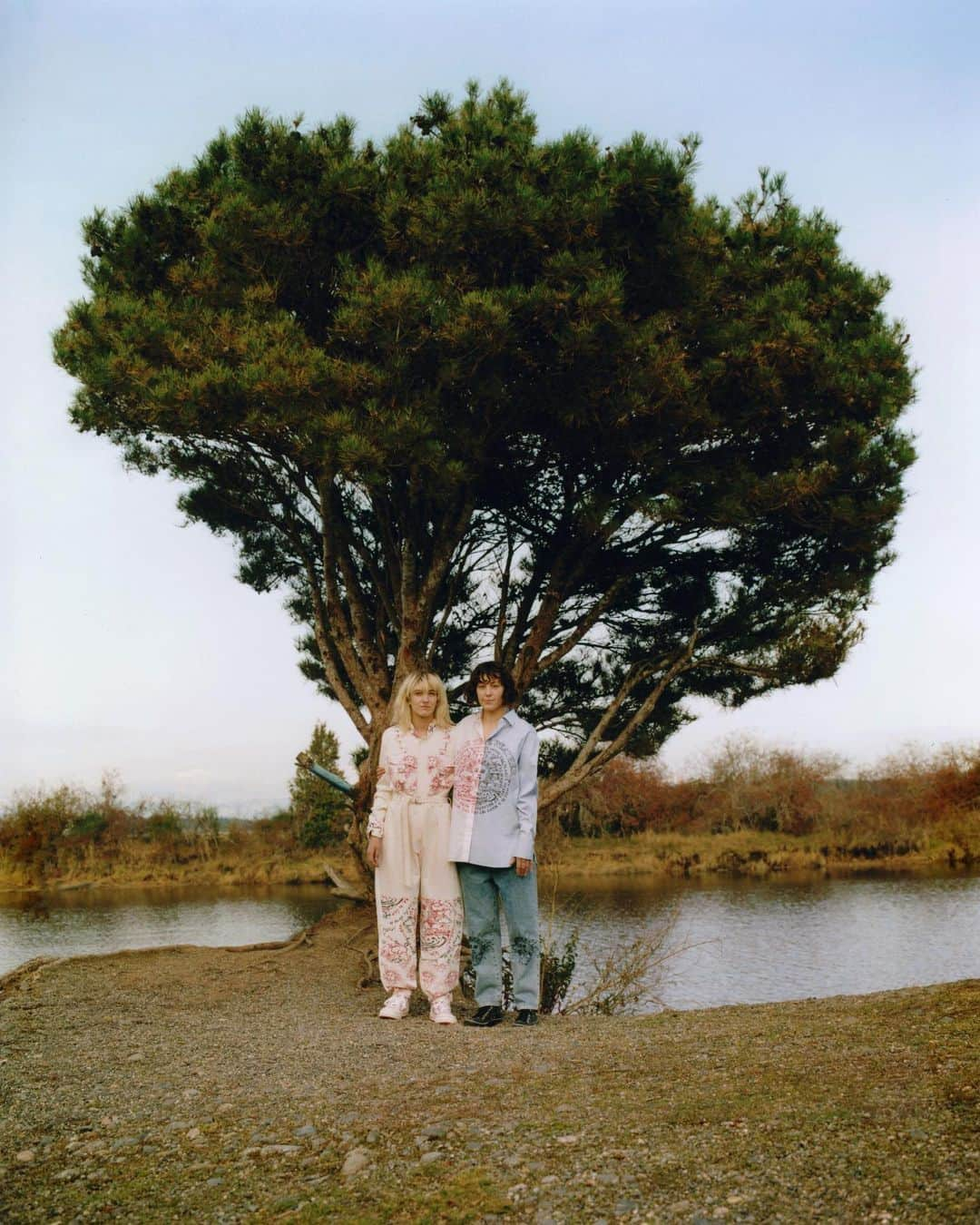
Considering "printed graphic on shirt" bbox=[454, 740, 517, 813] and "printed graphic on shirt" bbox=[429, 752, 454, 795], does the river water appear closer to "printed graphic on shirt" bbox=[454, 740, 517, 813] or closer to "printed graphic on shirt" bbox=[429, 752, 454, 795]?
"printed graphic on shirt" bbox=[429, 752, 454, 795]

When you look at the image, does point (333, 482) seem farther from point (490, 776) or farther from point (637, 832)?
point (637, 832)

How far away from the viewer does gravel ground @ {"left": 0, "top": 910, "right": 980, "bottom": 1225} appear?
259 centimetres

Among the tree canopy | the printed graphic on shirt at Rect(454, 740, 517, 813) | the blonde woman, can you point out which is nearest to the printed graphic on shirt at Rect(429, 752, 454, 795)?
the blonde woman

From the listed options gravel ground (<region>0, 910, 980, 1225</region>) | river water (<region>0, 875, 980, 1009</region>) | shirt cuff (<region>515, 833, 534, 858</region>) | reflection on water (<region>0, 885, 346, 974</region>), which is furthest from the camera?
reflection on water (<region>0, 885, 346, 974</region>)

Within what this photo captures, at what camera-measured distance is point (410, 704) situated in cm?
553

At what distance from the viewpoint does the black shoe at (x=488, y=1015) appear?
534 centimetres

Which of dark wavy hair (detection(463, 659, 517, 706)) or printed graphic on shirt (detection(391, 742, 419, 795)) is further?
printed graphic on shirt (detection(391, 742, 419, 795))

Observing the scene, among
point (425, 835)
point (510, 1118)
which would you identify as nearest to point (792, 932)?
point (425, 835)

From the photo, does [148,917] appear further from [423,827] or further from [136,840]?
[423,827]

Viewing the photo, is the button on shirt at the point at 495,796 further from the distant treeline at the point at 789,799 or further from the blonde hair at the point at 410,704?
the distant treeline at the point at 789,799

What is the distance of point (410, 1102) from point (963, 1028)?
7.21 feet

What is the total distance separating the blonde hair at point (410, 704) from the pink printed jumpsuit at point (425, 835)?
0.04 m

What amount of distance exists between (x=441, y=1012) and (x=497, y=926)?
52cm

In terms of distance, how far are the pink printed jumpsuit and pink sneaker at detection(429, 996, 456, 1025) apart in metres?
0.03
